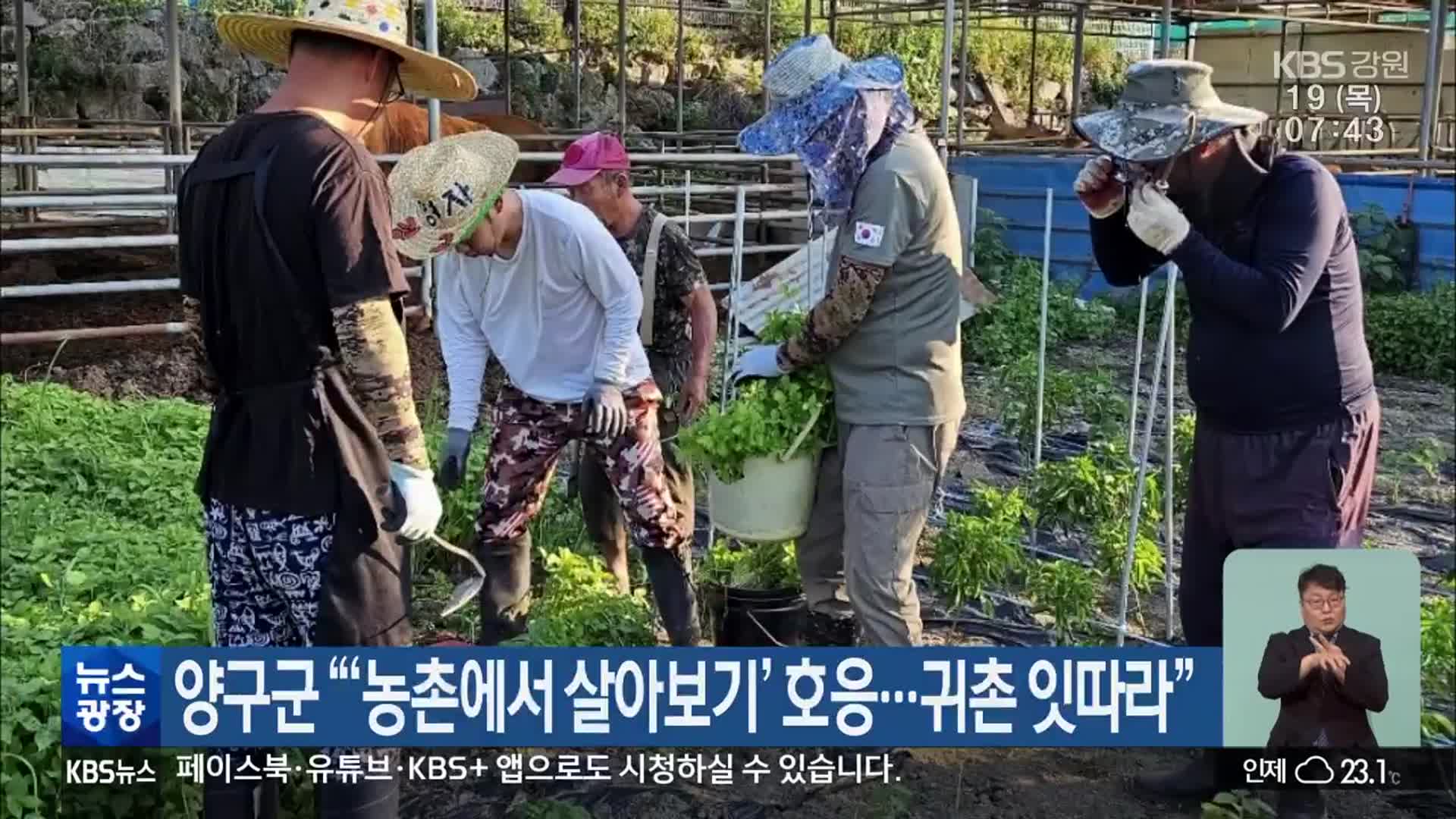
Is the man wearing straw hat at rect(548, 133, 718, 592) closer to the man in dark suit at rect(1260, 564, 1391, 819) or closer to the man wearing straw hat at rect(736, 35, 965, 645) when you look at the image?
the man wearing straw hat at rect(736, 35, 965, 645)

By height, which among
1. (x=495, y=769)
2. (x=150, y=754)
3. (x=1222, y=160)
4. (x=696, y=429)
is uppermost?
(x=1222, y=160)

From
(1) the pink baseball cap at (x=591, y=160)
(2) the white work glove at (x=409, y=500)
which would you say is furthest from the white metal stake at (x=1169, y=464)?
(2) the white work glove at (x=409, y=500)

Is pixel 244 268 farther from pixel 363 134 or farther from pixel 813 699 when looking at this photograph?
pixel 813 699

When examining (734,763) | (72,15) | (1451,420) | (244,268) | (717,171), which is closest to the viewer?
(244,268)

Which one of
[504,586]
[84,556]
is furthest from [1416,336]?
[84,556]

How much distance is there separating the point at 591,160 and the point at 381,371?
173cm

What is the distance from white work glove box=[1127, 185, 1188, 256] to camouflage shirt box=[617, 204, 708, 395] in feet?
5.27

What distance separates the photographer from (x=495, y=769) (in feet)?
10.8

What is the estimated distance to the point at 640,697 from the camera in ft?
9.40

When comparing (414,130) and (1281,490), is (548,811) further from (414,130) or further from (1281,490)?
(414,130)

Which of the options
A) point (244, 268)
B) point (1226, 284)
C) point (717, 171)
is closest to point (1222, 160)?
point (1226, 284)

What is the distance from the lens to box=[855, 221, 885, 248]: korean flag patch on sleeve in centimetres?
330

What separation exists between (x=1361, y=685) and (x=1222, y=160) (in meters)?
1.06

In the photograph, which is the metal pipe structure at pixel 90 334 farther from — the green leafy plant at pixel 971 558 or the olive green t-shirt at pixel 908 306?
the olive green t-shirt at pixel 908 306
